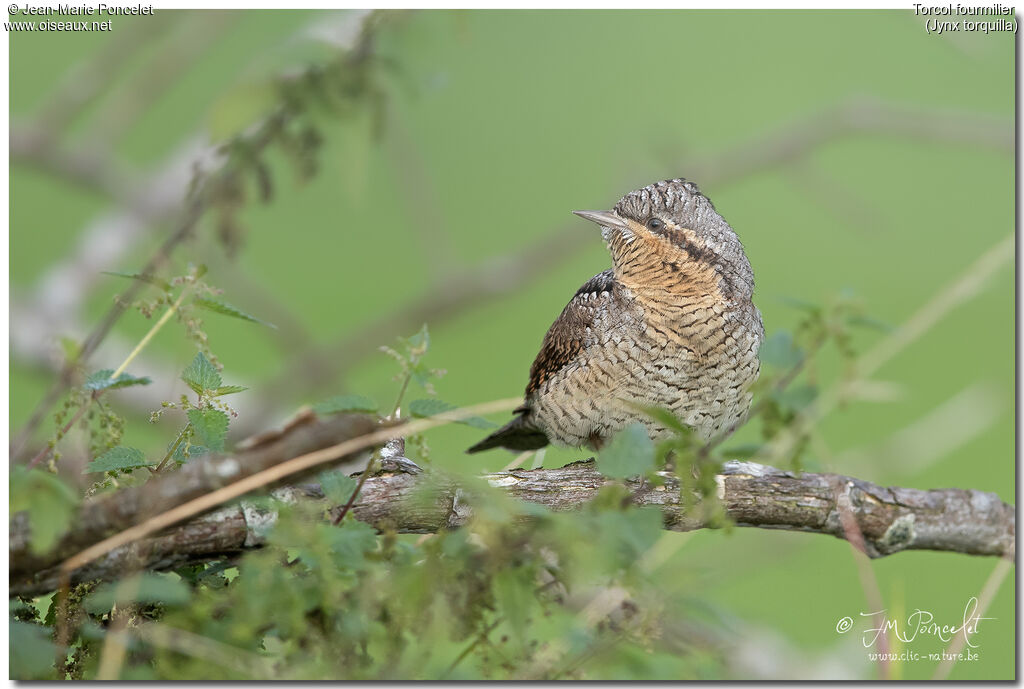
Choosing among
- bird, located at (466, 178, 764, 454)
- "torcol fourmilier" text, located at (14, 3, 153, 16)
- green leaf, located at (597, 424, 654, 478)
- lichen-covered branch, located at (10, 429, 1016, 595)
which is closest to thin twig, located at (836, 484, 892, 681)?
lichen-covered branch, located at (10, 429, 1016, 595)

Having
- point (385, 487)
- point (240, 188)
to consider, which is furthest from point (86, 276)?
point (385, 487)

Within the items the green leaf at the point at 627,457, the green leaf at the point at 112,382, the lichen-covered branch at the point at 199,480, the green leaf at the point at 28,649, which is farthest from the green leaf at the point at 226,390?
the green leaf at the point at 627,457

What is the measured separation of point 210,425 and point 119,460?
144mm

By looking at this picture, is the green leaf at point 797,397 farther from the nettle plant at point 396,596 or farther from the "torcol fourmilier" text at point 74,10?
the "torcol fourmilier" text at point 74,10

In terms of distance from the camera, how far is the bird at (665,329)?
2.26 m

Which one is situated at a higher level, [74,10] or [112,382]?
[74,10]

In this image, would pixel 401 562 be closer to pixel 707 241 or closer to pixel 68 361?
pixel 68 361

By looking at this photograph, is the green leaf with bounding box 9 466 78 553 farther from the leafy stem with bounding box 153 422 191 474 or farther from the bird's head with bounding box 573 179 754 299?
the bird's head with bounding box 573 179 754 299

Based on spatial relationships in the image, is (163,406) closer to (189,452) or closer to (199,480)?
(189,452)

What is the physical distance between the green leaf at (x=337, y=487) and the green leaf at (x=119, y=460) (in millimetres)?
282

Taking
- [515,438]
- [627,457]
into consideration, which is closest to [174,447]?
[627,457]

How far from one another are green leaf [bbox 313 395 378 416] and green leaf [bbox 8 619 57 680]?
480mm

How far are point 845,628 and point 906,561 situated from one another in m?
2.07

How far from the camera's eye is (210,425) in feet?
4.86
